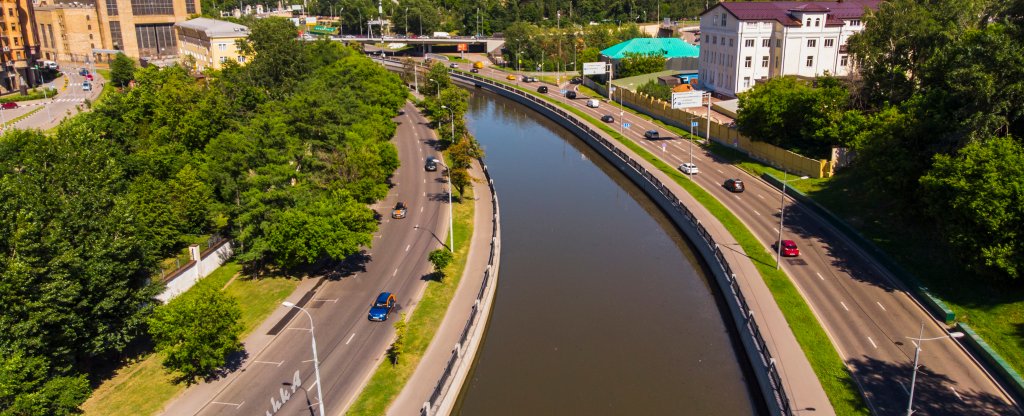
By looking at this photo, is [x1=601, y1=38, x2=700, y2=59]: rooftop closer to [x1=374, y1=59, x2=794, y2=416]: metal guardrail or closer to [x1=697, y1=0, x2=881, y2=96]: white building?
[x1=697, y1=0, x2=881, y2=96]: white building

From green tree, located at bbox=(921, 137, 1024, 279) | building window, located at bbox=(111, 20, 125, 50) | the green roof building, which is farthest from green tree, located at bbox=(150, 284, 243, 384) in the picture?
building window, located at bbox=(111, 20, 125, 50)

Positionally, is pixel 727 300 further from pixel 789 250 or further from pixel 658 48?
pixel 658 48

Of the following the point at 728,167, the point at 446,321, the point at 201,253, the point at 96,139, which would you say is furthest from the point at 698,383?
the point at 96,139

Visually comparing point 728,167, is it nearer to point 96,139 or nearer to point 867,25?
point 867,25

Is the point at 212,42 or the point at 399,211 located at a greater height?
the point at 212,42

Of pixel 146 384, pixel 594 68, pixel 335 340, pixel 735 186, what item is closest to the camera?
pixel 146 384

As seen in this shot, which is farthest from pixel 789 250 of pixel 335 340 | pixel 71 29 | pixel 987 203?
pixel 71 29

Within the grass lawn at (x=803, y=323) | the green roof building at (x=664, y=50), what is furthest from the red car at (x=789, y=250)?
the green roof building at (x=664, y=50)

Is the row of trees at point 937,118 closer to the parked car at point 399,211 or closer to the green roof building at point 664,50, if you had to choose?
the parked car at point 399,211
